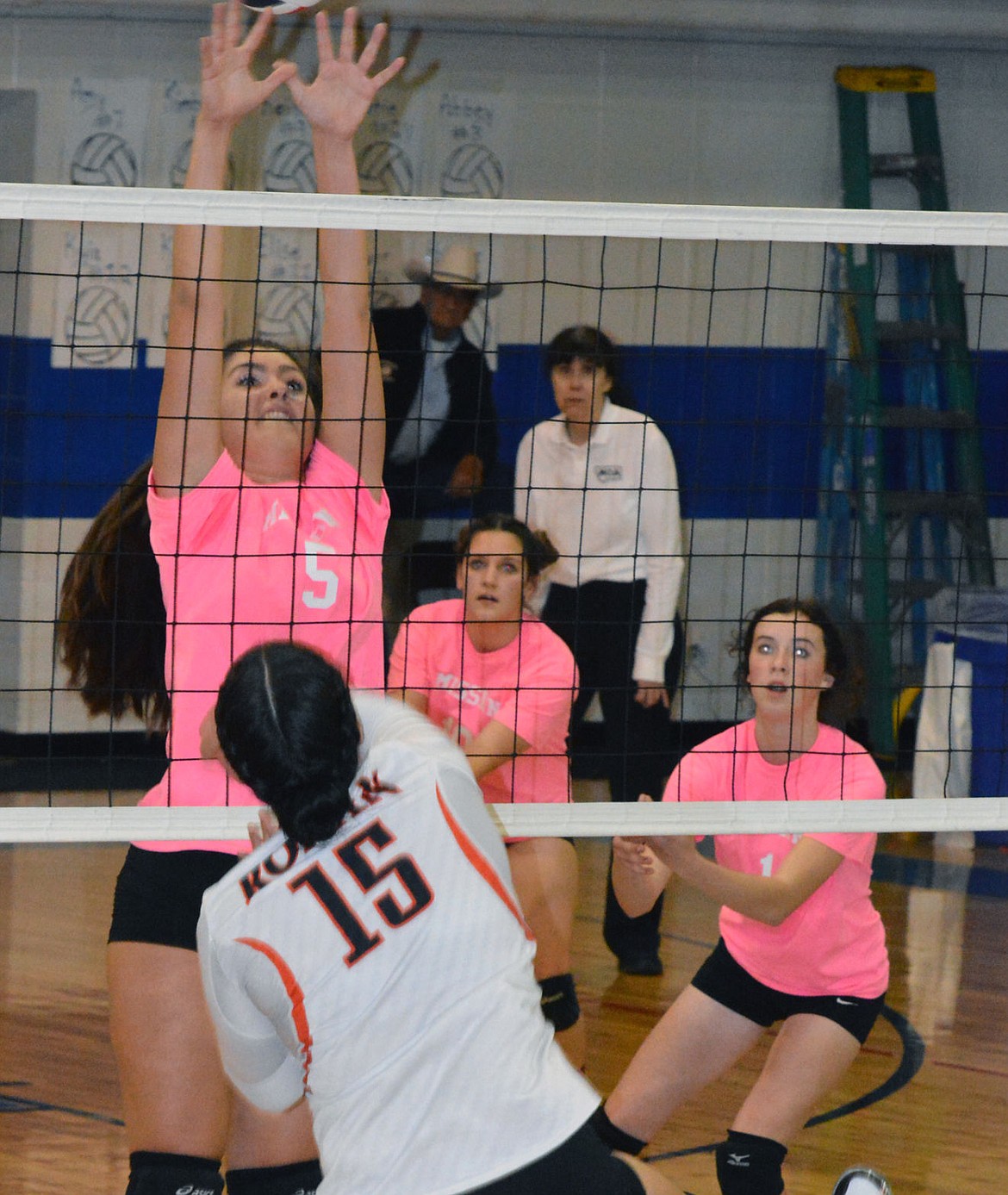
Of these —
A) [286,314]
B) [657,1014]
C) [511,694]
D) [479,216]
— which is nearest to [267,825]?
[479,216]

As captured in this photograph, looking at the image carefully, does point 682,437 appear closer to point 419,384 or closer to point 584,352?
point 419,384

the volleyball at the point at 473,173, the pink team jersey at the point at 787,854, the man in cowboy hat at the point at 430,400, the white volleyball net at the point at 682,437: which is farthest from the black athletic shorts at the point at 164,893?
the volleyball at the point at 473,173

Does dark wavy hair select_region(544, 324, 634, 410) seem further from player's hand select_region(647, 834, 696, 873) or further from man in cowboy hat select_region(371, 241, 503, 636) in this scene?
player's hand select_region(647, 834, 696, 873)

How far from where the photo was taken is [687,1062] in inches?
113

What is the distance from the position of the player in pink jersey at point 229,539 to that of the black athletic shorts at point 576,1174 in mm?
648

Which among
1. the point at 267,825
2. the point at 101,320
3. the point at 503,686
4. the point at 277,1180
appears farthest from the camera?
the point at 101,320

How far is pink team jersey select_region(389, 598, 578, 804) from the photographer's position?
3383mm

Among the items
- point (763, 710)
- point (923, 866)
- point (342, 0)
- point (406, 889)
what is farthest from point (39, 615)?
point (406, 889)

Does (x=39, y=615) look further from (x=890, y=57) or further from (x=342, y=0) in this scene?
(x=890, y=57)

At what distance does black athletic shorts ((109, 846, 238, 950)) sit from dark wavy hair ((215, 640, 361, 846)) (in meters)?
0.55

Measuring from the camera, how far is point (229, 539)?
7.93 ft

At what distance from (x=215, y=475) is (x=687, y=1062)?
1363mm

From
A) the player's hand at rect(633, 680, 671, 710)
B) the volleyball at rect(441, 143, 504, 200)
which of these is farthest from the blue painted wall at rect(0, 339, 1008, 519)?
the player's hand at rect(633, 680, 671, 710)

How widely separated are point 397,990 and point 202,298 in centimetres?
116
